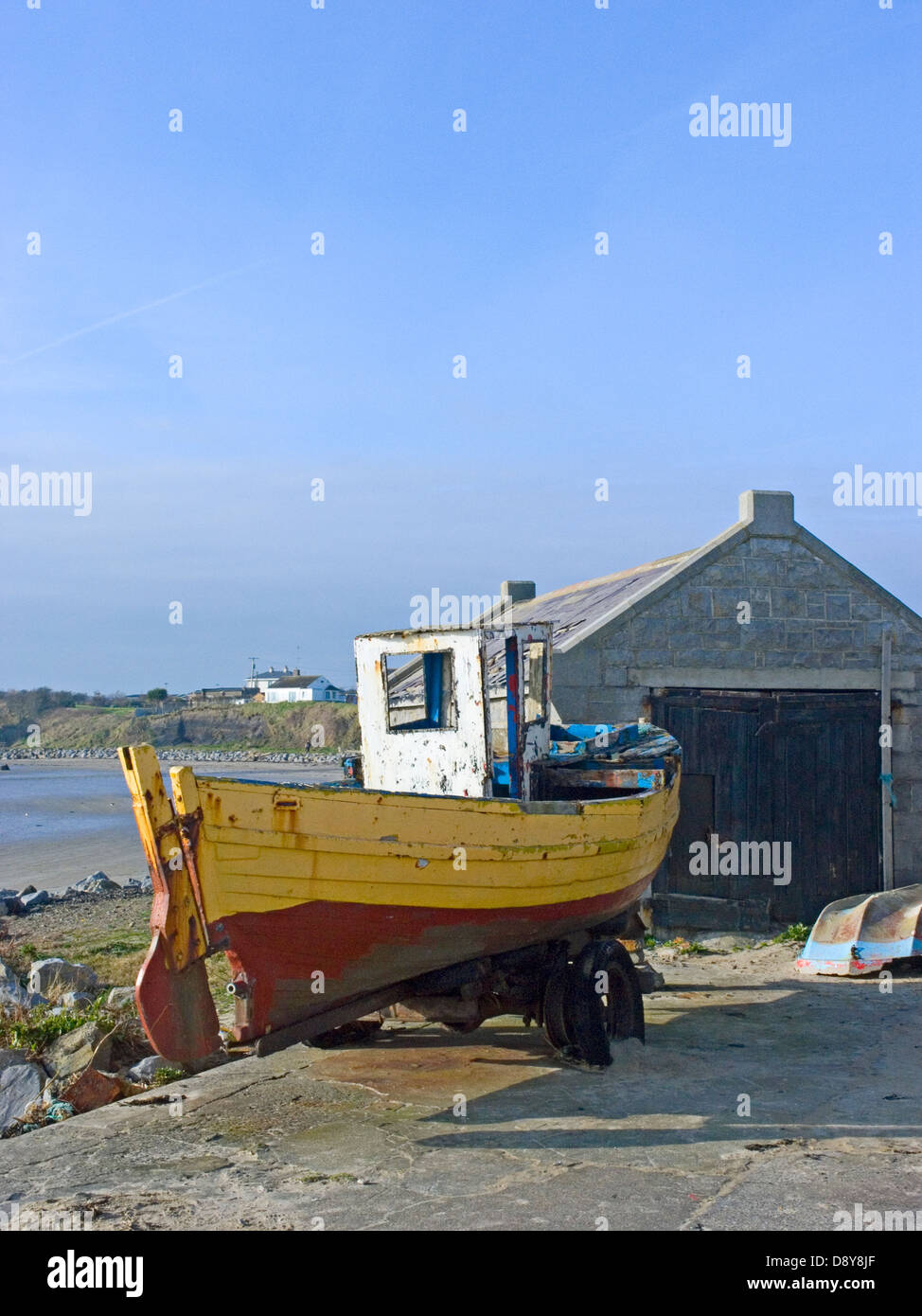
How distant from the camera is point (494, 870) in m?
6.54

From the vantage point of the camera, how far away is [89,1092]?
22.6ft

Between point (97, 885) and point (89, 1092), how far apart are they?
47.0ft

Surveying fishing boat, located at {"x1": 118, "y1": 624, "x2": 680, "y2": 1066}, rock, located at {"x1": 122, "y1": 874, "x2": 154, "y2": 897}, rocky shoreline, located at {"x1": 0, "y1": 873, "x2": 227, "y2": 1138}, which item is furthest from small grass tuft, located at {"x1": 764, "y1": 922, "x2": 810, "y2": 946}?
rock, located at {"x1": 122, "y1": 874, "x2": 154, "y2": 897}

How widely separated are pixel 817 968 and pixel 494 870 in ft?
16.9

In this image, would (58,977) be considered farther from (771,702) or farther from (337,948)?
(771,702)

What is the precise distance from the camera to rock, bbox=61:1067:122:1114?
6.84m

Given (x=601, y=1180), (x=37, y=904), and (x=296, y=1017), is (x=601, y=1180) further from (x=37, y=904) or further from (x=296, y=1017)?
(x=37, y=904)

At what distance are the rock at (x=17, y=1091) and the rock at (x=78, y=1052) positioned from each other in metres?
0.23

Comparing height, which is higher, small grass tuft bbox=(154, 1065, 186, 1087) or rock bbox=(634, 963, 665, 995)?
rock bbox=(634, 963, 665, 995)

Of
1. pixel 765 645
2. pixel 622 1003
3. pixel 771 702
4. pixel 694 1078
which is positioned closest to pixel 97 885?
pixel 771 702

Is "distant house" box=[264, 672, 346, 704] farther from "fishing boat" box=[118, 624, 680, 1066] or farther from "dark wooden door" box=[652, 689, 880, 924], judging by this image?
"fishing boat" box=[118, 624, 680, 1066]

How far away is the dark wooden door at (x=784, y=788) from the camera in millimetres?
12258

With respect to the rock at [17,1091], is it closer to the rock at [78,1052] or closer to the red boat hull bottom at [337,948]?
the rock at [78,1052]

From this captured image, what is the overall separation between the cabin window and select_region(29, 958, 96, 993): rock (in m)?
4.52
